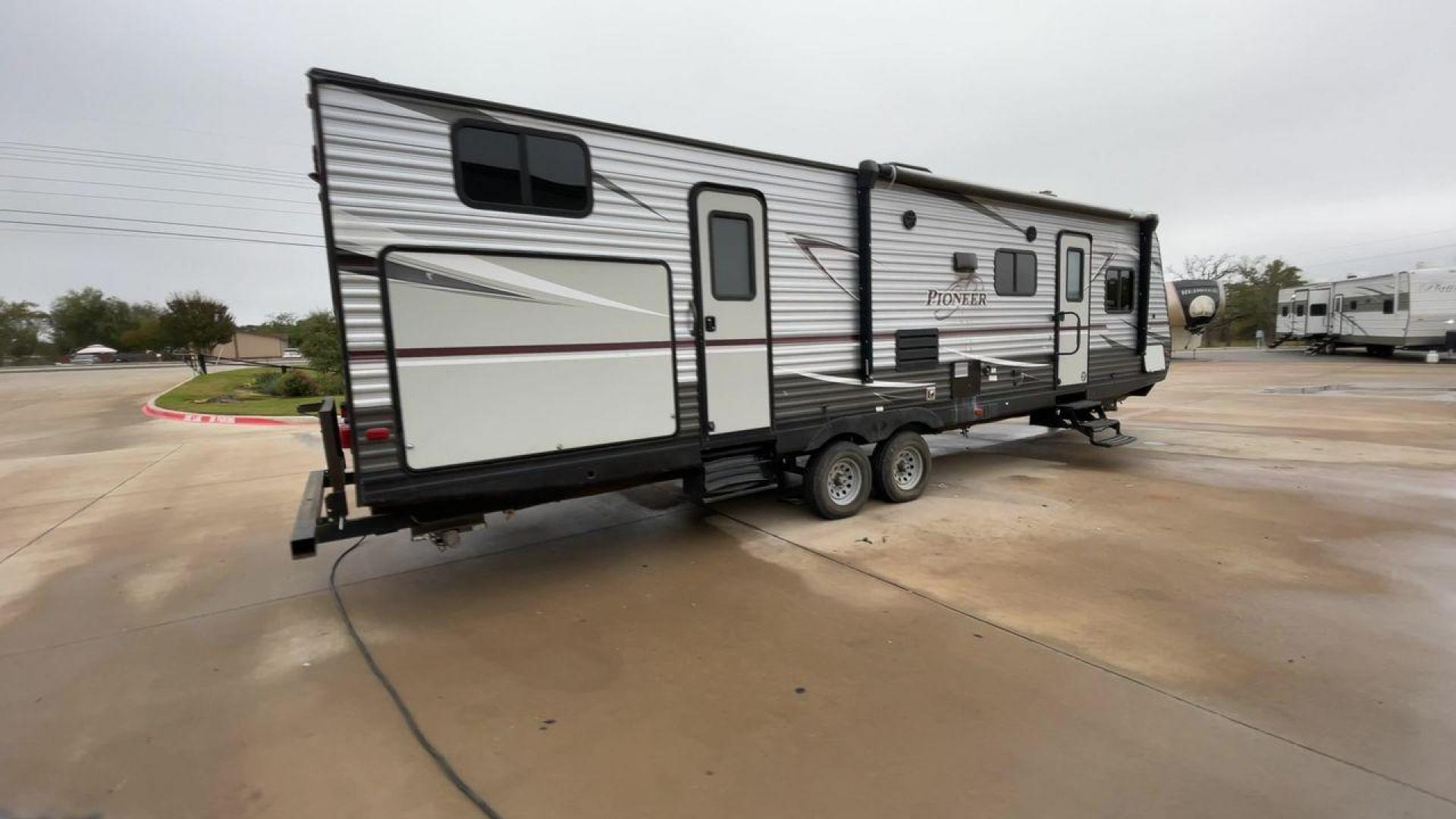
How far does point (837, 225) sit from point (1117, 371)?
5.45 m

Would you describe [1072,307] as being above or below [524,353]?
above

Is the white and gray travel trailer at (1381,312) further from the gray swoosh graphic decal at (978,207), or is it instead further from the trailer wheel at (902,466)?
the trailer wheel at (902,466)

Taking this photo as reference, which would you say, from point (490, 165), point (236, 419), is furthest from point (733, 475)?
point (236, 419)

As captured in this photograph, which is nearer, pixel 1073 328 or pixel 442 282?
pixel 442 282

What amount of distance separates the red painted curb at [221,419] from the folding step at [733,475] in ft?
40.8

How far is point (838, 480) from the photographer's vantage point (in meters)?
6.21

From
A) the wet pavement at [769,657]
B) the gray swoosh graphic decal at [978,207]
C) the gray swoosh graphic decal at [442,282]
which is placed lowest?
the wet pavement at [769,657]

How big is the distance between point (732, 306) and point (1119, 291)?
6430mm

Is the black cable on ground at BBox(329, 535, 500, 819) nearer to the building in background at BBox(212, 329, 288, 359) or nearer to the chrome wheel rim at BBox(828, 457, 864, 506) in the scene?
the chrome wheel rim at BBox(828, 457, 864, 506)

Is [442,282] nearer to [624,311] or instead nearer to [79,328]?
[624,311]

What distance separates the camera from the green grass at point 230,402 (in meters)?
15.5

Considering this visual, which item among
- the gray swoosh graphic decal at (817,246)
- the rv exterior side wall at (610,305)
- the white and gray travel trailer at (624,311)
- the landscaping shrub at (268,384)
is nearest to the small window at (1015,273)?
the white and gray travel trailer at (624,311)

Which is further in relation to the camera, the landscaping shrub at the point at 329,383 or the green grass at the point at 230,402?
the landscaping shrub at the point at 329,383

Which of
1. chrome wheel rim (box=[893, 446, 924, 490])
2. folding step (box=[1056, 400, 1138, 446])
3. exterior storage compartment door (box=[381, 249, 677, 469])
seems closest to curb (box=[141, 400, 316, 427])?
exterior storage compartment door (box=[381, 249, 677, 469])
